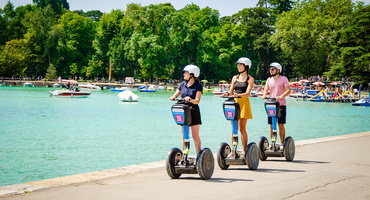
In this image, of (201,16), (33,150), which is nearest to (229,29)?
(201,16)

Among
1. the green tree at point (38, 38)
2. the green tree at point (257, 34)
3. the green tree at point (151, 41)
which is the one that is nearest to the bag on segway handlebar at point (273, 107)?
the green tree at point (151, 41)

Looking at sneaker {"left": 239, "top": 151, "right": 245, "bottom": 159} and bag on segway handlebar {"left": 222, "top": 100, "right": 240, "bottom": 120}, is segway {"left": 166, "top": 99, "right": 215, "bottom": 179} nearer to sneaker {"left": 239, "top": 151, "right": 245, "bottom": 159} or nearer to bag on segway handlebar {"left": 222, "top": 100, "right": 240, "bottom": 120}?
bag on segway handlebar {"left": 222, "top": 100, "right": 240, "bottom": 120}

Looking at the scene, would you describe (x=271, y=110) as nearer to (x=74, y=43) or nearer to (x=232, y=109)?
(x=232, y=109)

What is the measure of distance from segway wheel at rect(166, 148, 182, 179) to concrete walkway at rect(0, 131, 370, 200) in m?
0.13

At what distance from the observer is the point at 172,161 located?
845cm

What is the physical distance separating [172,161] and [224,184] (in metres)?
1.02

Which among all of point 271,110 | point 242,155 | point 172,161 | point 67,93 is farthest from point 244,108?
point 67,93

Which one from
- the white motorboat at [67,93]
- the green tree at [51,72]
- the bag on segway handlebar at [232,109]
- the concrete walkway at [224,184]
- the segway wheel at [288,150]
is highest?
the green tree at [51,72]

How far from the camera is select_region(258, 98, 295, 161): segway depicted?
1080 centimetres

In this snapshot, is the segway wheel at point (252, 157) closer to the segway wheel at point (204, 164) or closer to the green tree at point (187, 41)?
the segway wheel at point (204, 164)

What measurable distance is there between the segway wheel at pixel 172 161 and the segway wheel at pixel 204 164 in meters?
0.39

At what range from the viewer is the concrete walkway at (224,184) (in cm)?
717

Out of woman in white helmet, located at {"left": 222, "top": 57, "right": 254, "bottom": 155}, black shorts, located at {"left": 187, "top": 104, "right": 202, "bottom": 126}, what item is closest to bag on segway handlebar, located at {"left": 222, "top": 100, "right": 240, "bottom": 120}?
woman in white helmet, located at {"left": 222, "top": 57, "right": 254, "bottom": 155}

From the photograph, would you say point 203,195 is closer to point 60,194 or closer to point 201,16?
point 60,194
